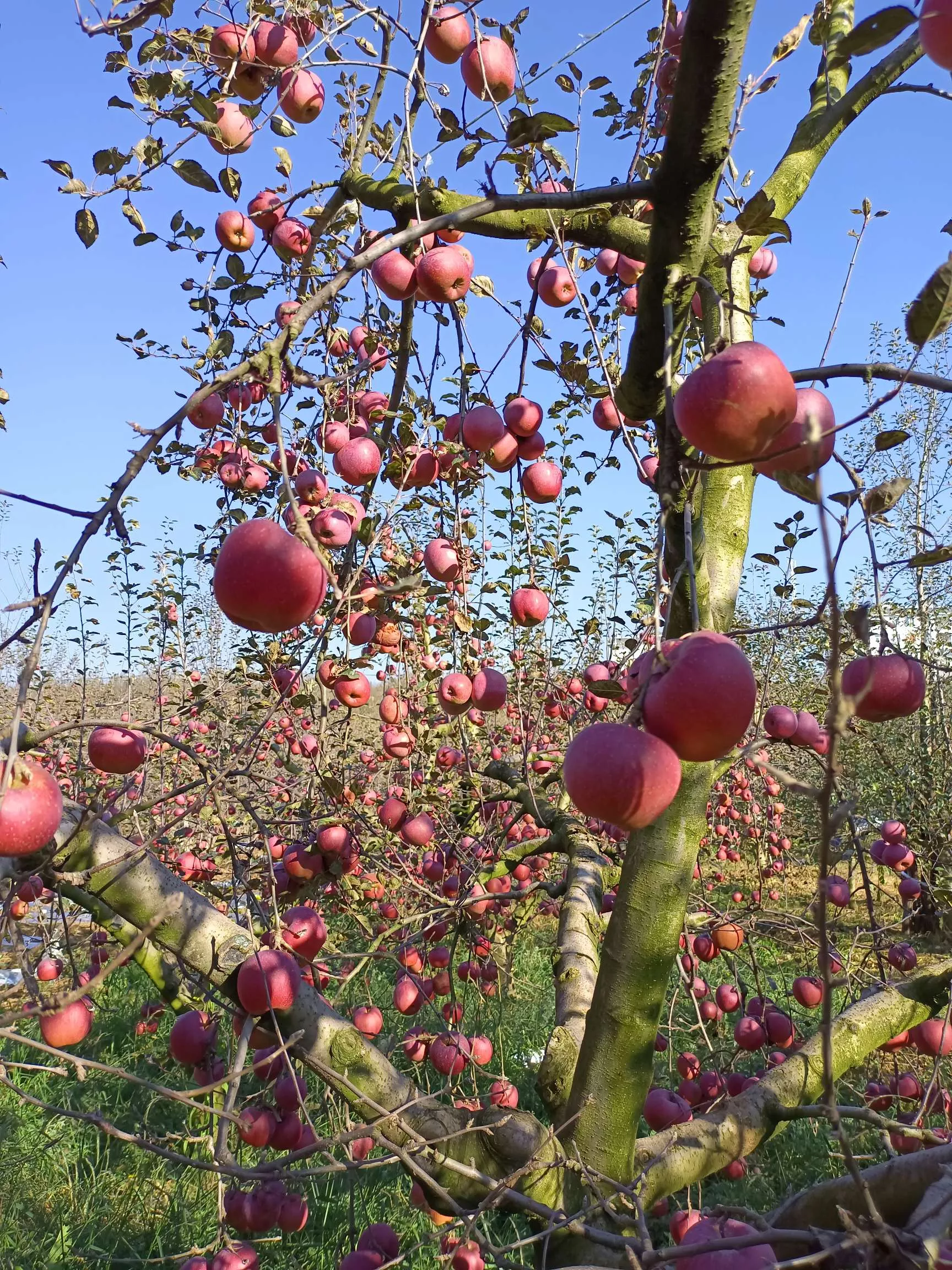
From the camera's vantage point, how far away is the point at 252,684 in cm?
320

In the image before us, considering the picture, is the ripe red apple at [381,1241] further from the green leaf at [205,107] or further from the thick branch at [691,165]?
the green leaf at [205,107]

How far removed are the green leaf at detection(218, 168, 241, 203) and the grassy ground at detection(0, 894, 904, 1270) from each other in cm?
213

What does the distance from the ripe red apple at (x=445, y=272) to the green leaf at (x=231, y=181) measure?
0.47 m

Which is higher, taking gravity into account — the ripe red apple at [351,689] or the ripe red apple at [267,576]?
the ripe red apple at [351,689]

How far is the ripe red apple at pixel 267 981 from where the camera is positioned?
1.50 meters

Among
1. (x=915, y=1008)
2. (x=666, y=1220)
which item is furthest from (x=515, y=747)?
(x=915, y=1008)

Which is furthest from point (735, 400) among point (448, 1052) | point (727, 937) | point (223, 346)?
point (727, 937)

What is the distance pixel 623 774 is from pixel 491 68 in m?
1.62

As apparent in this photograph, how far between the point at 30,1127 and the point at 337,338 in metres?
3.60

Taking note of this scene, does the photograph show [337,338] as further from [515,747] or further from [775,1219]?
[515,747]

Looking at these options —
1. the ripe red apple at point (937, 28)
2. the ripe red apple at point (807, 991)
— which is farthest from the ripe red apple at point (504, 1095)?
the ripe red apple at point (937, 28)

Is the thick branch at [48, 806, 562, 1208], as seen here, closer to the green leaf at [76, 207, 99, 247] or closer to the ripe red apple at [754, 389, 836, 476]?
the green leaf at [76, 207, 99, 247]

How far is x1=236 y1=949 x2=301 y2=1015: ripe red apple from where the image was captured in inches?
59.1

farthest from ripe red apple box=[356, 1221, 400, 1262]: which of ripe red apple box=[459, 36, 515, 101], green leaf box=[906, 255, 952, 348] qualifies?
ripe red apple box=[459, 36, 515, 101]
